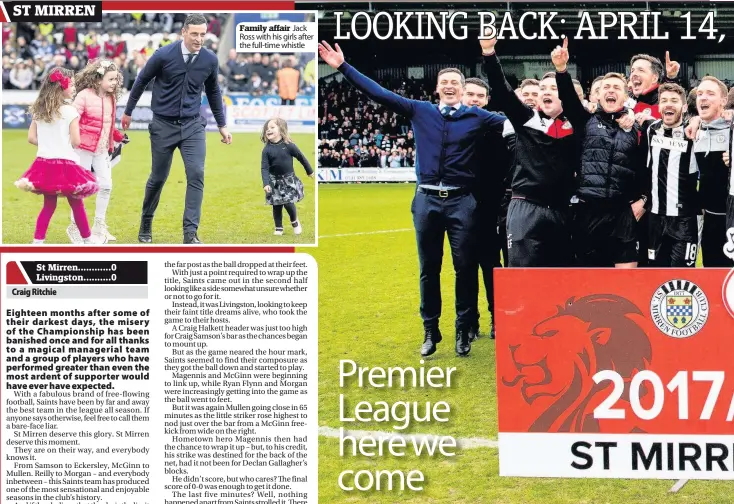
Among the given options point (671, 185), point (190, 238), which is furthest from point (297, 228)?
point (671, 185)

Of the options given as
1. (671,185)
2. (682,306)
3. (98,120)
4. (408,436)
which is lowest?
(408,436)

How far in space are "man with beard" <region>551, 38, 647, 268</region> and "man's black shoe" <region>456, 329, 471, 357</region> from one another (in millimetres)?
928

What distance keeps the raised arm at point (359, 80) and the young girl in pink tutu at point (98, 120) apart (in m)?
1.48

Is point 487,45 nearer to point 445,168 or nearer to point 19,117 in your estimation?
point 445,168

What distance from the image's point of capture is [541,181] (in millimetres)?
6191

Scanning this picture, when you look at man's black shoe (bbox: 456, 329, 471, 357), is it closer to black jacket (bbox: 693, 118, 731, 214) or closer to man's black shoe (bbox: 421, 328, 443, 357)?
man's black shoe (bbox: 421, 328, 443, 357)

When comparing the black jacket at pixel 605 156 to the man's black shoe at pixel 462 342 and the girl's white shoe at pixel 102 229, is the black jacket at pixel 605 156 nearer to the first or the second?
the man's black shoe at pixel 462 342

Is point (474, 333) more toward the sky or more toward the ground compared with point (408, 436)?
more toward the sky

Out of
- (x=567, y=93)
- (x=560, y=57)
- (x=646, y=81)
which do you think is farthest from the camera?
(x=646, y=81)

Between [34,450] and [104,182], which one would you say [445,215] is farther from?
[34,450]

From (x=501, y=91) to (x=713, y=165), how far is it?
63.5 inches

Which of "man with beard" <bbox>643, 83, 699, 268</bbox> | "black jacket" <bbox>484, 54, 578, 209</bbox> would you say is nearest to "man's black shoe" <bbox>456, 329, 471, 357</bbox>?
"black jacket" <bbox>484, 54, 578, 209</bbox>

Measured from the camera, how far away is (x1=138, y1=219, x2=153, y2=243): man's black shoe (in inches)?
262

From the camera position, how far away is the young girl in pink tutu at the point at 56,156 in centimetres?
623
